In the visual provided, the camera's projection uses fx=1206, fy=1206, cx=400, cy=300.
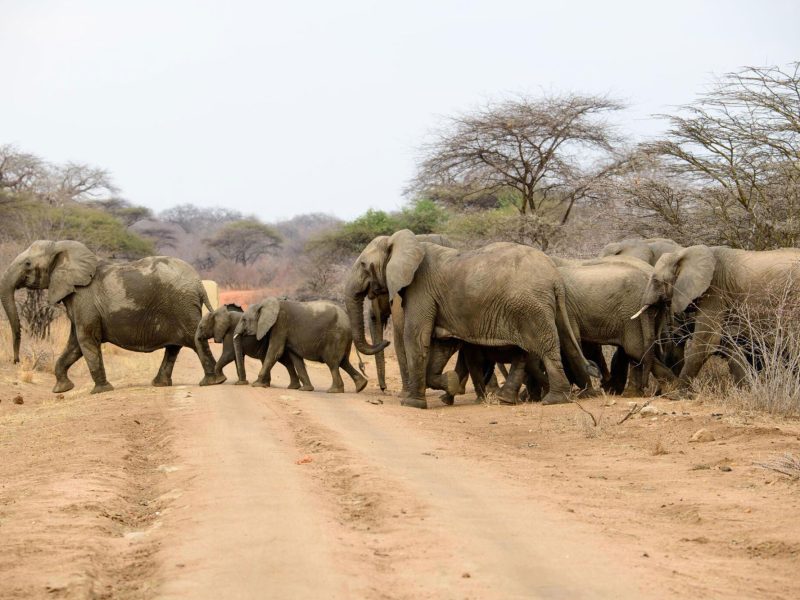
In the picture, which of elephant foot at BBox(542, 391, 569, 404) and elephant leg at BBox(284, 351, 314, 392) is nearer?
elephant foot at BBox(542, 391, 569, 404)

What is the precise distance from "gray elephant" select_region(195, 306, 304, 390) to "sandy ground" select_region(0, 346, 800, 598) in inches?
184

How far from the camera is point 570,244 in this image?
955 inches

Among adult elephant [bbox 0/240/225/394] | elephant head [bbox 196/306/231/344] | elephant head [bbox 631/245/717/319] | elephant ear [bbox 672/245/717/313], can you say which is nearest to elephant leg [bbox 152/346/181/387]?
adult elephant [bbox 0/240/225/394]

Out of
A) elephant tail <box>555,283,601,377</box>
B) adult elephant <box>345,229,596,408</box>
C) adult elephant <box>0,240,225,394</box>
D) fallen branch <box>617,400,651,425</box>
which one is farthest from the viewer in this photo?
adult elephant <box>0,240,225,394</box>

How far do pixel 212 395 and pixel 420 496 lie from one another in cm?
768

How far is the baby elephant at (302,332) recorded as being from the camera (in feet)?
54.6

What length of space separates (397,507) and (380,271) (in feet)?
28.3

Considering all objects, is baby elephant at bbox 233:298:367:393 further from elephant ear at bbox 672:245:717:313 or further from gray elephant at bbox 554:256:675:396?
elephant ear at bbox 672:245:717:313

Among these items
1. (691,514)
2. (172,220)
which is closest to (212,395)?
(691,514)

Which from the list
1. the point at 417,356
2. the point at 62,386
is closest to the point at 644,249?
the point at 417,356

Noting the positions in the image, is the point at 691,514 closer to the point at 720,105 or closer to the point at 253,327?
the point at 253,327

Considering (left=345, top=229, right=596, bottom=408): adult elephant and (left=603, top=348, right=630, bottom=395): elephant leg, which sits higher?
(left=345, top=229, right=596, bottom=408): adult elephant

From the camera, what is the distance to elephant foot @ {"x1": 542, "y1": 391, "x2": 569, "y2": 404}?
547 inches

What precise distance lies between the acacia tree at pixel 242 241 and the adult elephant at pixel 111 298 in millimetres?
49751
